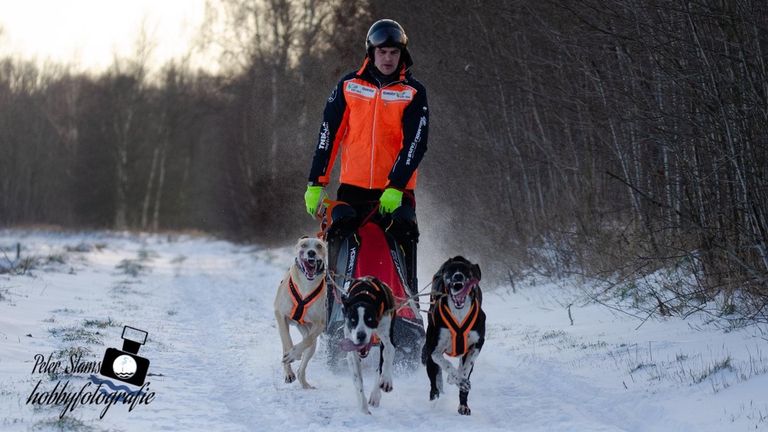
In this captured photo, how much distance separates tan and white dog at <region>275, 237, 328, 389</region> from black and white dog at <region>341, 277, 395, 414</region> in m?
0.65

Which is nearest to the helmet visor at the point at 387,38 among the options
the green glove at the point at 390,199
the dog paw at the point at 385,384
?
the green glove at the point at 390,199

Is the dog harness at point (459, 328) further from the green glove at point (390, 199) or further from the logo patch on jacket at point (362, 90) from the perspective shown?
the logo patch on jacket at point (362, 90)

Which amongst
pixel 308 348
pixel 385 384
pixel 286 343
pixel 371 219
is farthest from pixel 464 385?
pixel 371 219

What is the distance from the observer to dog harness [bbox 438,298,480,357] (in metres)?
5.80

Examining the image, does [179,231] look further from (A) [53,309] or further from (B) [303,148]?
(A) [53,309]

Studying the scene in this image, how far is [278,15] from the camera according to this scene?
29.7 meters

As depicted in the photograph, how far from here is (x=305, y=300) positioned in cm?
665

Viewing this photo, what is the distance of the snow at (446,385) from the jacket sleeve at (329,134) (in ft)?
5.24

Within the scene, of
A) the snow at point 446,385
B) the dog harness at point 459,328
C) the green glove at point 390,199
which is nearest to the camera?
the snow at point 446,385

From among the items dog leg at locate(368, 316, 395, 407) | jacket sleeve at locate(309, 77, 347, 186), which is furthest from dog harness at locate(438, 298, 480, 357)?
jacket sleeve at locate(309, 77, 347, 186)

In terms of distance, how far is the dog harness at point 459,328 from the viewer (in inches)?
228

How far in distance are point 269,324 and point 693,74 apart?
18.9 feet

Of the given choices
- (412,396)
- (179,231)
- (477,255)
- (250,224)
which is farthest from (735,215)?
(179,231)

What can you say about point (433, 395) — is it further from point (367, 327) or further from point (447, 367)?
point (367, 327)
